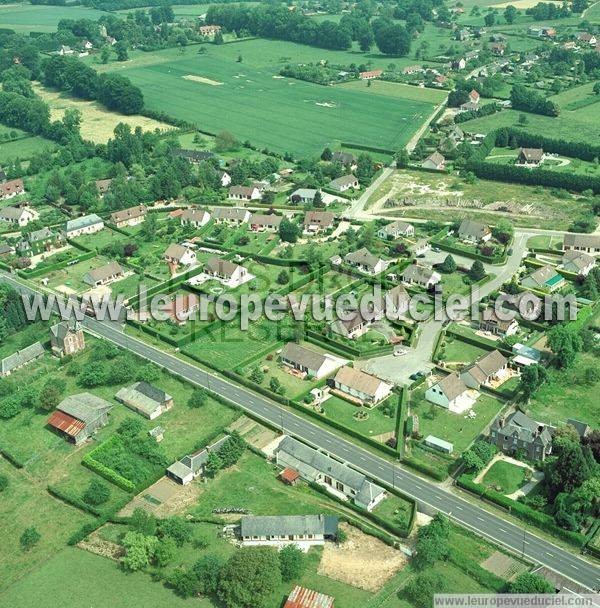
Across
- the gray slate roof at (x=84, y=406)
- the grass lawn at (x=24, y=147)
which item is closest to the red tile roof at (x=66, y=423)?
the gray slate roof at (x=84, y=406)

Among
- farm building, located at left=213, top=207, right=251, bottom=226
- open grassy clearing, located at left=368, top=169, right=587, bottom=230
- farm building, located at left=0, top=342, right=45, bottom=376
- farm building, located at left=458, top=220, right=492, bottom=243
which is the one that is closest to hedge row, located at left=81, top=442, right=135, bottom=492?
farm building, located at left=0, top=342, right=45, bottom=376

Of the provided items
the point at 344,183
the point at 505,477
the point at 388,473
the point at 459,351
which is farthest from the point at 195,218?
the point at 505,477

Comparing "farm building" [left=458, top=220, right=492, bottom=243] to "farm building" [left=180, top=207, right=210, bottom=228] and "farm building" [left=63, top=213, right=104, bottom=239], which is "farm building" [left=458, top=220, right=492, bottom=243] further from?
"farm building" [left=63, top=213, right=104, bottom=239]

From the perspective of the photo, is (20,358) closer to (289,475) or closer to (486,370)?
(289,475)

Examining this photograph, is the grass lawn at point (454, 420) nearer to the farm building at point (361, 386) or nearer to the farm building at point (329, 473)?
the farm building at point (361, 386)

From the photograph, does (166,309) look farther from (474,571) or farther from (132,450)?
(474,571)
